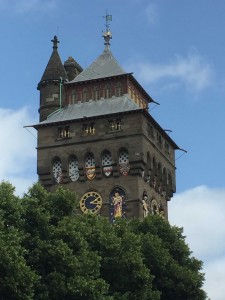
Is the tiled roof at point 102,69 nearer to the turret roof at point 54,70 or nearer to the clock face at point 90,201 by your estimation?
the turret roof at point 54,70

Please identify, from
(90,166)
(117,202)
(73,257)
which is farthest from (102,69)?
(73,257)

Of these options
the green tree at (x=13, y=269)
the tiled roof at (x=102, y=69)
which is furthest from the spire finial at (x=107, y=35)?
the green tree at (x=13, y=269)

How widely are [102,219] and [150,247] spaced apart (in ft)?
11.5

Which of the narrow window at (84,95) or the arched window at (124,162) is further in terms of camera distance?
the narrow window at (84,95)

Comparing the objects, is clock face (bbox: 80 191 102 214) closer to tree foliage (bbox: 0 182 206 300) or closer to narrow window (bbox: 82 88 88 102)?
narrow window (bbox: 82 88 88 102)

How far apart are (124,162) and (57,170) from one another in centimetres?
590

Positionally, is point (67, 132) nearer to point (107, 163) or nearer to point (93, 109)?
point (93, 109)

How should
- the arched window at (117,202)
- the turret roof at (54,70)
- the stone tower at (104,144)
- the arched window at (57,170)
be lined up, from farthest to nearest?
the turret roof at (54,70) < the arched window at (57,170) < the stone tower at (104,144) < the arched window at (117,202)

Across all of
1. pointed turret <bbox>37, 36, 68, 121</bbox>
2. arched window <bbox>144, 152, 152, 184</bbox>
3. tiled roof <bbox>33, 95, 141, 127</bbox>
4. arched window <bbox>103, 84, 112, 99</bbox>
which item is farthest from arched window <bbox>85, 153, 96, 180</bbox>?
pointed turret <bbox>37, 36, 68, 121</bbox>

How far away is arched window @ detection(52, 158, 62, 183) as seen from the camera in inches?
3145

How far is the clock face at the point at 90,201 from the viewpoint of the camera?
7788cm

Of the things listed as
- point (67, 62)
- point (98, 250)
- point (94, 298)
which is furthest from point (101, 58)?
point (94, 298)

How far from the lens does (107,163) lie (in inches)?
3095

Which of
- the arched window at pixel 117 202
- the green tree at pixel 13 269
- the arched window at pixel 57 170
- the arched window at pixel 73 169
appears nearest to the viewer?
the green tree at pixel 13 269
